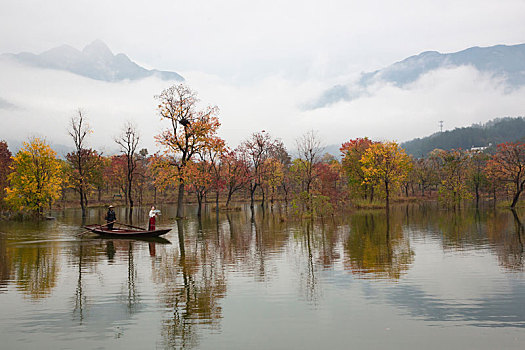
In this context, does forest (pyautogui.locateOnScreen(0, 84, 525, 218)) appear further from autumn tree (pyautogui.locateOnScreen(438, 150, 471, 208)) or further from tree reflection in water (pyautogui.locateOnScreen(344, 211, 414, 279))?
tree reflection in water (pyautogui.locateOnScreen(344, 211, 414, 279))

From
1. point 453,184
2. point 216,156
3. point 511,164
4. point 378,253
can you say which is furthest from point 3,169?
point 511,164

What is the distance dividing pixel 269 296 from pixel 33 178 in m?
48.8

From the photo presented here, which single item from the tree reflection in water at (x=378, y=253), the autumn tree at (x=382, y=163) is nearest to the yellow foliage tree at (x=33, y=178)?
the tree reflection in water at (x=378, y=253)

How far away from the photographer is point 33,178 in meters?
49.4

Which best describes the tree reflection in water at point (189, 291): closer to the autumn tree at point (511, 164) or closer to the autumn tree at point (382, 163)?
the autumn tree at point (382, 163)

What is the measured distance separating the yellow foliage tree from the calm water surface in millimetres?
30167

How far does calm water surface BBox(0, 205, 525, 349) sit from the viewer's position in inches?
345

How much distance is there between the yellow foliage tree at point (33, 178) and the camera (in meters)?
48.4

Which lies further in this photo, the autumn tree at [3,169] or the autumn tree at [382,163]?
the autumn tree at [382,163]

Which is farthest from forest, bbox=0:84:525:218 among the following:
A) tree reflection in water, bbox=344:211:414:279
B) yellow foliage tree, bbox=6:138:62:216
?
tree reflection in water, bbox=344:211:414:279

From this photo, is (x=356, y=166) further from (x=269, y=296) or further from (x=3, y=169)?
(x=3, y=169)

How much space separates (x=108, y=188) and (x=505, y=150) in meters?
98.4

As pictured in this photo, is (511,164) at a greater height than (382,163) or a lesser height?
lesser

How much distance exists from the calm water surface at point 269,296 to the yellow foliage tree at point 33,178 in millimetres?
30167
